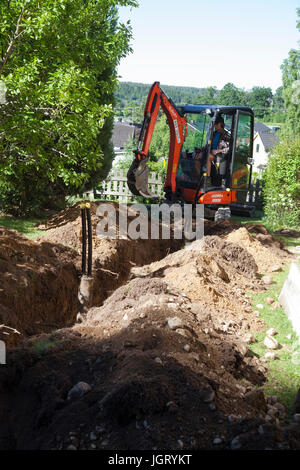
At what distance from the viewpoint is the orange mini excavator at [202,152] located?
10320 millimetres

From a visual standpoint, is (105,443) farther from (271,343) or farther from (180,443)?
(271,343)

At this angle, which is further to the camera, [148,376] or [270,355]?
[270,355]

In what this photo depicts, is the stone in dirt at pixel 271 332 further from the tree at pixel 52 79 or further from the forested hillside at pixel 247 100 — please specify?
the forested hillside at pixel 247 100

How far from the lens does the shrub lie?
13.3 metres

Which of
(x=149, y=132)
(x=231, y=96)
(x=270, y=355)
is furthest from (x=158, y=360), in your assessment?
Answer: (x=231, y=96)

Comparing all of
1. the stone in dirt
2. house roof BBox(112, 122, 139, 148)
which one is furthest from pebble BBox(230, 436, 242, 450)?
house roof BBox(112, 122, 139, 148)

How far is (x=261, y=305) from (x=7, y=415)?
4.42 meters

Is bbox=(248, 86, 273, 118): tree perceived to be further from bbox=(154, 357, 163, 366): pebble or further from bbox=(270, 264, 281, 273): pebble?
bbox=(154, 357, 163, 366): pebble

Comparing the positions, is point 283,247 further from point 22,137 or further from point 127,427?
point 127,427

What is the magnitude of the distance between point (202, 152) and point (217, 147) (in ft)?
1.56

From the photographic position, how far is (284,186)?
13.5 metres

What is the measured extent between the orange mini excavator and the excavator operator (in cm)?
3

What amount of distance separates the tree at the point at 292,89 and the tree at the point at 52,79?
86.3 ft

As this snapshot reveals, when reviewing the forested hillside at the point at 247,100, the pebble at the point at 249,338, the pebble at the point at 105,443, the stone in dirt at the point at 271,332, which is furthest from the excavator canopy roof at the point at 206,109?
the forested hillside at the point at 247,100
